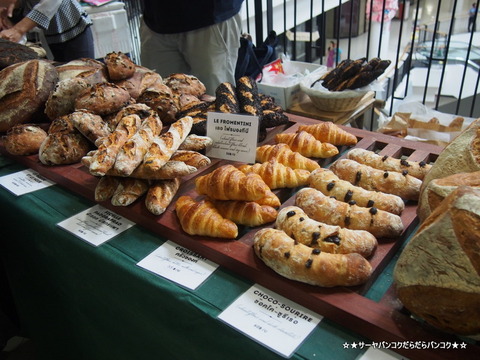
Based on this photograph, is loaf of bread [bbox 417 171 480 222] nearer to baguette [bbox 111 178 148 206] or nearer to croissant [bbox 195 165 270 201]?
croissant [bbox 195 165 270 201]

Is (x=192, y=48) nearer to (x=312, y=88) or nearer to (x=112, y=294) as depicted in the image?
(x=312, y=88)

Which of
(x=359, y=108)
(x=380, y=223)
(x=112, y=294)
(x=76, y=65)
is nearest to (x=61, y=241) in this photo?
(x=112, y=294)

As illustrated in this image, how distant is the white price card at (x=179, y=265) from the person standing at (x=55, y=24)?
2.24m

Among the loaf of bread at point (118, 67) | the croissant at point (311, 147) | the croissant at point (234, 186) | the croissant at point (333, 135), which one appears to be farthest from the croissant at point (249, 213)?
the loaf of bread at point (118, 67)

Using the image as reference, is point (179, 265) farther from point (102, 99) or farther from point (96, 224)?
point (102, 99)

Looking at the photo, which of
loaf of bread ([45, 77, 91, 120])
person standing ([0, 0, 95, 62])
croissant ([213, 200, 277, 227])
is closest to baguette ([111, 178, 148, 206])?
croissant ([213, 200, 277, 227])

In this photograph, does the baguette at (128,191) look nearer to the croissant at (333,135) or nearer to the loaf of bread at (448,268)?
the croissant at (333,135)

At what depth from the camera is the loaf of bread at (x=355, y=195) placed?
1030 millimetres

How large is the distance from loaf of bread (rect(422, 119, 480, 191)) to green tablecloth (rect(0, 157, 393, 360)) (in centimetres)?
27

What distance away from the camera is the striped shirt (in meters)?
2.70

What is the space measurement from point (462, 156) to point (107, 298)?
1.04m

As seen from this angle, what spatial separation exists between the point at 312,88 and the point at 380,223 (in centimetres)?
134

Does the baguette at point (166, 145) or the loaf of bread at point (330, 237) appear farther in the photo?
the baguette at point (166, 145)

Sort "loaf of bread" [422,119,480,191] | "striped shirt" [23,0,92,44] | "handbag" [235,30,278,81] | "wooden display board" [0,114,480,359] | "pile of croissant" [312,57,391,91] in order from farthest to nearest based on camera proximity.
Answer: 1. "striped shirt" [23,0,92,44]
2. "handbag" [235,30,278,81]
3. "pile of croissant" [312,57,391,91]
4. "loaf of bread" [422,119,480,191]
5. "wooden display board" [0,114,480,359]
